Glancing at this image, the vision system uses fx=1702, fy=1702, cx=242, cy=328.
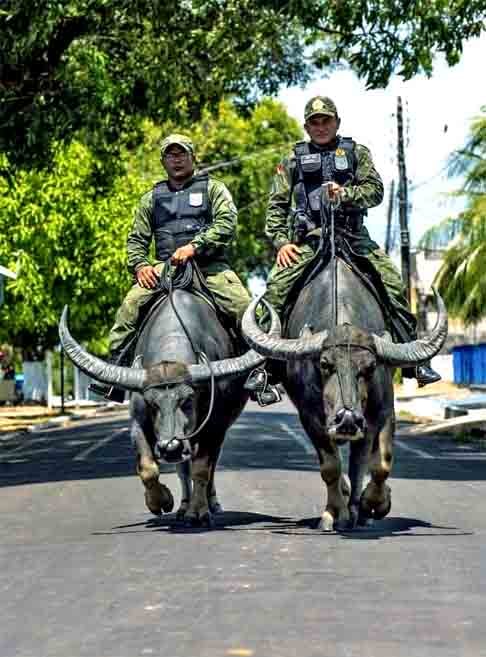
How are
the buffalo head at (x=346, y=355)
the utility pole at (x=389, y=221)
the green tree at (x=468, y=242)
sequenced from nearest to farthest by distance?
1. the buffalo head at (x=346, y=355)
2. the green tree at (x=468, y=242)
3. the utility pole at (x=389, y=221)

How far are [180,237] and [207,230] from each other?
35cm

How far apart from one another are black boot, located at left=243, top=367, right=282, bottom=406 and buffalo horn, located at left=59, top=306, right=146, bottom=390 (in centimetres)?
101

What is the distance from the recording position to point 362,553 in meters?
11.4

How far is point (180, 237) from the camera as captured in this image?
569 inches

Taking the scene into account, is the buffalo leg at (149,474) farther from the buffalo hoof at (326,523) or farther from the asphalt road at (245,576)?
the buffalo hoof at (326,523)

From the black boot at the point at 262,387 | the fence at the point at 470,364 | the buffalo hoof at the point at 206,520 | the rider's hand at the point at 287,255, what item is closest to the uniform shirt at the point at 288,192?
the rider's hand at the point at 287,255

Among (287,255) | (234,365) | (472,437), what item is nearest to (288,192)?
(287,255)

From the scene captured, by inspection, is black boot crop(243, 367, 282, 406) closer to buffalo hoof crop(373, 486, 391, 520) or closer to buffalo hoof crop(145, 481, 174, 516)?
buffalo hoof crop(145, 481, 174, 516)

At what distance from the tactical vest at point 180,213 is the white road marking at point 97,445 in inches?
412

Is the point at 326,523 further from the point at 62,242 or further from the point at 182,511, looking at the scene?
the point at 62,242

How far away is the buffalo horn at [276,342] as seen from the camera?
12641 mm

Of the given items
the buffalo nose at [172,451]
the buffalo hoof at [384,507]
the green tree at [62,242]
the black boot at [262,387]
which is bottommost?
the buffalo hoof at [384,507]

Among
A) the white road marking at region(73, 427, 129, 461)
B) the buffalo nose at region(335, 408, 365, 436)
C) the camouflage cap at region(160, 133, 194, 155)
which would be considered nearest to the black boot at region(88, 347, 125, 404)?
the camouflage cap at region(160, 133, 194, 155)

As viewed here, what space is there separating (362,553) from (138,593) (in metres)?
2.19
